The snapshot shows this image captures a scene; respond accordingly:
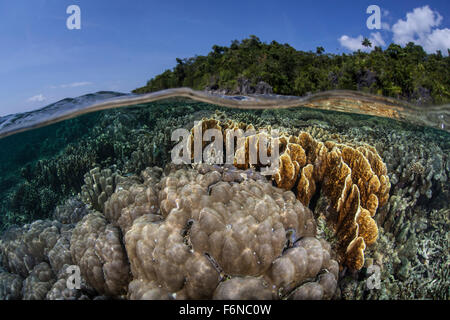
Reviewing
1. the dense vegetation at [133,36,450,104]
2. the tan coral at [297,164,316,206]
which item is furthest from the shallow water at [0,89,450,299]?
the dense vegetation at [133,36,450,104]

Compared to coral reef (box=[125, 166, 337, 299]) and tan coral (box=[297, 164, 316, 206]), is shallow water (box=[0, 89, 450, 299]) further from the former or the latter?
coral reef (box=[125, 166, 337, 299])

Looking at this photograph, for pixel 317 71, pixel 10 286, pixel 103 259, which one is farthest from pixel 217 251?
pixel 317 71

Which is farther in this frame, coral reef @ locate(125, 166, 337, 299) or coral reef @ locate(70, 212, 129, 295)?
coral reef @ locate(70, 212, 129, 295)

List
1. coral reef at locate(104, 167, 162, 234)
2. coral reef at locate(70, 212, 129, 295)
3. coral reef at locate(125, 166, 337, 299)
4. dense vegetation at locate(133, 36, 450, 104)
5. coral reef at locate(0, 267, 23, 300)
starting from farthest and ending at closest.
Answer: dense vegetation at locate(133, 36, 450, 104) → coral reef at locate(104, 167, 162, 234) → coral reef at locate(0, 267, 23, 300) → coral reef at locate(70, 212, 129, 295) → coral reef at locate(125, 166, 337, 299)

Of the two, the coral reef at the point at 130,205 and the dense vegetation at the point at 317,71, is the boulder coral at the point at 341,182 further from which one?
the dense vegetation at the point at 317,71

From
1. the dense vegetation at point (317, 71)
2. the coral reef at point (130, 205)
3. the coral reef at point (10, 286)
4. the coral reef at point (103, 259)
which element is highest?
the dense vegetation at point (317, 71)

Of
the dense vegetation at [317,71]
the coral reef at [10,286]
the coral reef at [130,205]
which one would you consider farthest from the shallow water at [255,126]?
the dense vegetation at [317,71]

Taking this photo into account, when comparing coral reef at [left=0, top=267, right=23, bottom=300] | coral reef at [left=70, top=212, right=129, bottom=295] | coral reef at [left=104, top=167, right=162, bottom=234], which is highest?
coral reef at [left=104, top=167, right=162, bottom=234]
